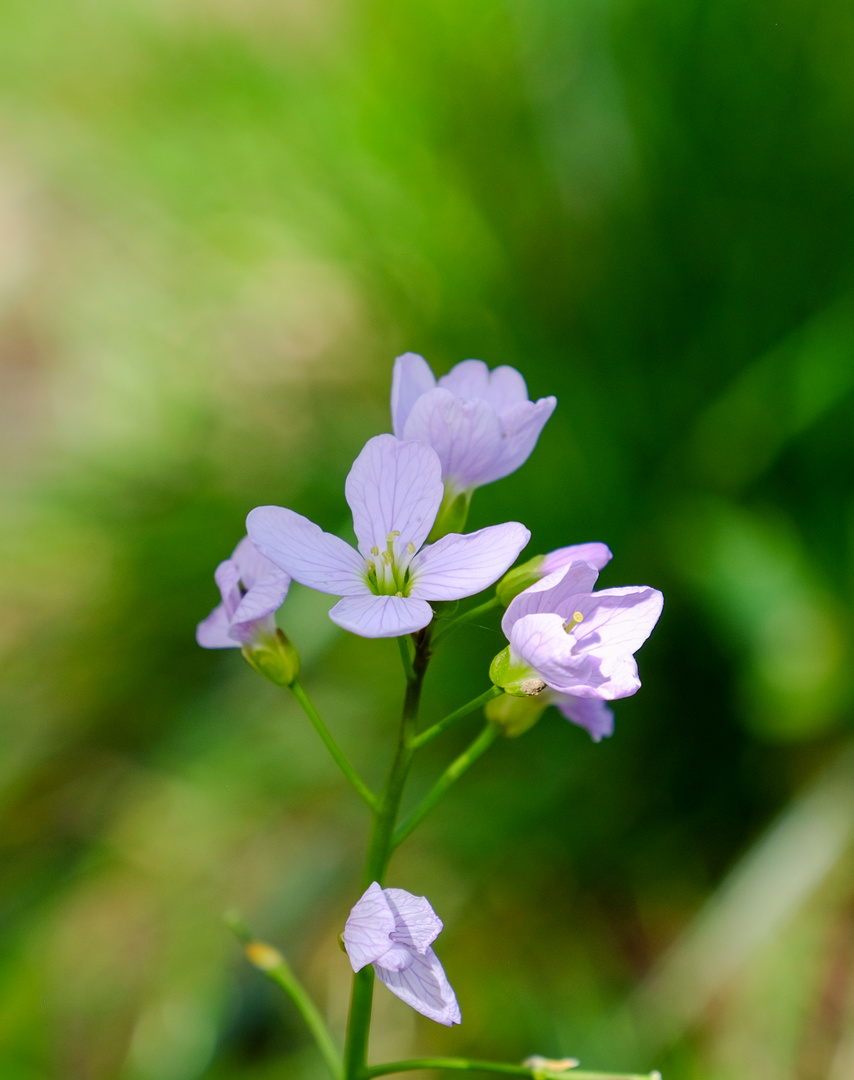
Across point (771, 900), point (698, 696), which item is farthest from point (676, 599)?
point (771, 900)

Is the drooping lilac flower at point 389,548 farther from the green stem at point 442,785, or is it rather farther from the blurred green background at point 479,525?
the blurred green background at point 479,525

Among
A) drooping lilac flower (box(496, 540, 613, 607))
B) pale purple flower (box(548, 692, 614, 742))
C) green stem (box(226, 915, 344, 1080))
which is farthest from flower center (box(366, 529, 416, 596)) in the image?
green stem (box(226, 915, 344, 1080))

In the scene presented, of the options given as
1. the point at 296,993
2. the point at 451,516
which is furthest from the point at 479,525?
the point at 296,993

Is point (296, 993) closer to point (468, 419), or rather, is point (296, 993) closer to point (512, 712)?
point (512, 712)

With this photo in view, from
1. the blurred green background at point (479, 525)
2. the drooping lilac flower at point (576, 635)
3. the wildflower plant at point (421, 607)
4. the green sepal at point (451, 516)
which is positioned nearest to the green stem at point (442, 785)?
the wildflower plant at point (421, 607)

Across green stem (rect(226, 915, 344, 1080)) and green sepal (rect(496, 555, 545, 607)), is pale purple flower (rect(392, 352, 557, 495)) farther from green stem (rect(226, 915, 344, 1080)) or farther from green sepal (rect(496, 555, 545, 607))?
green stem (rect(226, 915, 344, 1080))

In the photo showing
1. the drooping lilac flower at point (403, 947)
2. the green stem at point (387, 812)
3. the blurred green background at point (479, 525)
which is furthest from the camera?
the blurred green background at point (479, 525)
